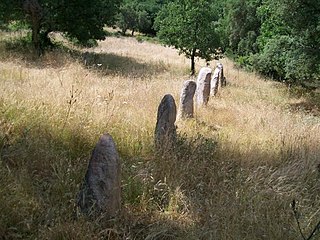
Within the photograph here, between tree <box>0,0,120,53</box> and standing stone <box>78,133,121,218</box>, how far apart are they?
1280 centimetres

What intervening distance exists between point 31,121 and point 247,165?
9.55ft

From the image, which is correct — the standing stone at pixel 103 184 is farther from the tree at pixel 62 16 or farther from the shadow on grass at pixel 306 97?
the shadow on grass at pixel 306 97

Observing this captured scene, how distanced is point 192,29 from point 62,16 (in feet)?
20.5

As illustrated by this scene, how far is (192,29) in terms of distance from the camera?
1845 cm

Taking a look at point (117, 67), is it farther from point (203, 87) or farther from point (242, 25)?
point (242, 25)

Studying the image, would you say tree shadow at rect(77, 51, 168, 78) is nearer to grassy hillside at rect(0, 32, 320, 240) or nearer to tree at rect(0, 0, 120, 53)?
tree at rect(0, 0, 120, 53)

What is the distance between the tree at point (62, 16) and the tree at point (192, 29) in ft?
10.0

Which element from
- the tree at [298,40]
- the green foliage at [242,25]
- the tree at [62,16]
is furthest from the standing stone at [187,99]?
the green foliage at [242,25]

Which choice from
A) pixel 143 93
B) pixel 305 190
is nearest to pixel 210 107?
pixel 143 93

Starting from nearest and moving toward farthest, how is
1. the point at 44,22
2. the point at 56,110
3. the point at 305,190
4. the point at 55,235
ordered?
the point at 55,235 → the point at 305,190 → the point at 56,110 → the point at 44,22

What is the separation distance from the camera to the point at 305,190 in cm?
438

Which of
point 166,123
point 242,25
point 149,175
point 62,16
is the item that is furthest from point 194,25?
point 149,175

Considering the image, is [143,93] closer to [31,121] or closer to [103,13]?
[31,121]

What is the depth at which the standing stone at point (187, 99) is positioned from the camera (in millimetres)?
7320
